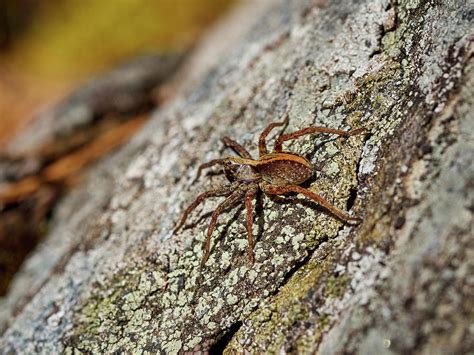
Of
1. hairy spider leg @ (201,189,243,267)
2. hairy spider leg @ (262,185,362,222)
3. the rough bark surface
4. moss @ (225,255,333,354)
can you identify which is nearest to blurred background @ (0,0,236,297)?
the rough bark surface

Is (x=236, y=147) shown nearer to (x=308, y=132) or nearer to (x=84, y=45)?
(x=308, y=132)

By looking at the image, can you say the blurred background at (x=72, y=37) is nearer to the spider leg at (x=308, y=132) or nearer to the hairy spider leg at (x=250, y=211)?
the spider leg at (x=308, y=132)

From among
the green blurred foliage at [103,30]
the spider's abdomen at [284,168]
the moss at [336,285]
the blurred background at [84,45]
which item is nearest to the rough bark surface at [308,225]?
the moss at [336,285]

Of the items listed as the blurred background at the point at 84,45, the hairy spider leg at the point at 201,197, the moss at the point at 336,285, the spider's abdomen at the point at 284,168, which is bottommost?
the moss at the point at 336,285

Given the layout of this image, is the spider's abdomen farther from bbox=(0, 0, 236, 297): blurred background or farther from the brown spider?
bbox=(0, 0, 236, 297): blurred background

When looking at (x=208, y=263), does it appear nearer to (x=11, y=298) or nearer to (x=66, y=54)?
(x=11, y=298)
